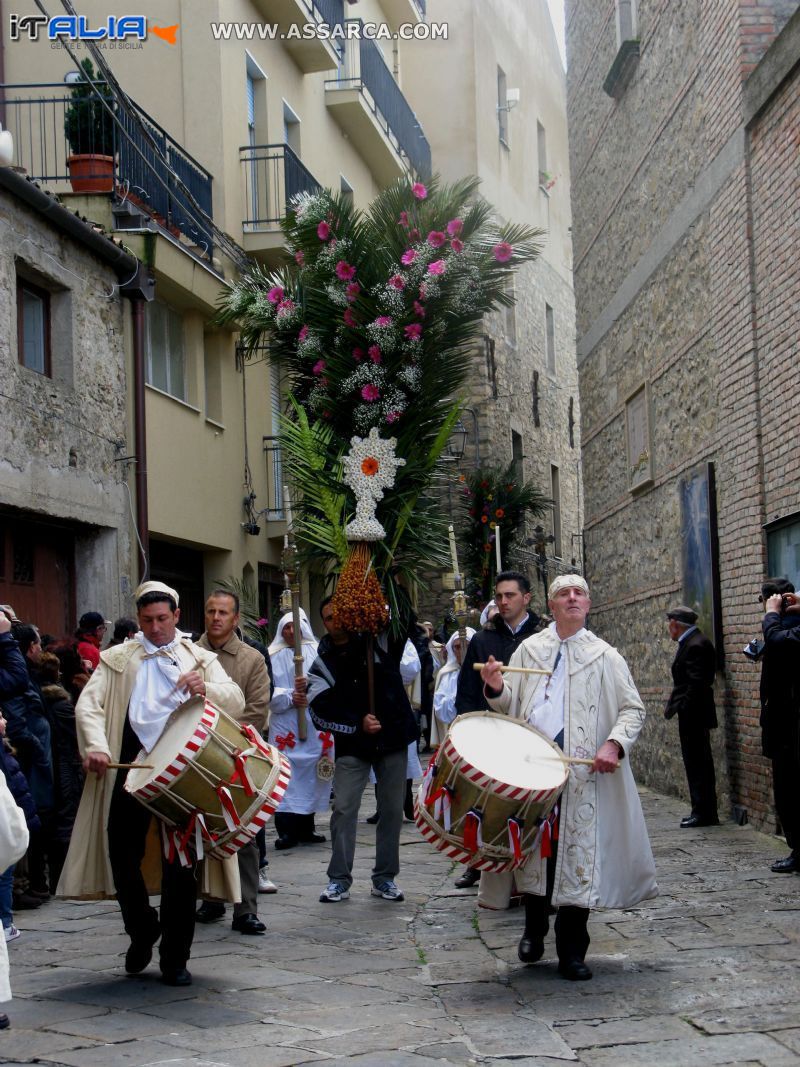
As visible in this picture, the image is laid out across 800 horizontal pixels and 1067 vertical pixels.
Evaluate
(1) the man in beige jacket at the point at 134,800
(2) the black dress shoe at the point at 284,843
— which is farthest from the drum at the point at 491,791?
(2) the black dress shoe at the point at 284,843

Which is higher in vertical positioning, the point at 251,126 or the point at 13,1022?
the point at 251,126

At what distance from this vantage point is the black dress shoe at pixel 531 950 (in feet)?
22.7

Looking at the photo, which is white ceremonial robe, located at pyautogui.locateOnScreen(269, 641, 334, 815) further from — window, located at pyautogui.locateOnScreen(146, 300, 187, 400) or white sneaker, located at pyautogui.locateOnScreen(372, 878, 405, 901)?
window, located at pyautogui.locateOnScreen(146, 300, 187, 400)

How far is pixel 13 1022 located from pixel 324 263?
6764mm

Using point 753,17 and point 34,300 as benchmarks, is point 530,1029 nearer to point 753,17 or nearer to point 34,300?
point 753,17

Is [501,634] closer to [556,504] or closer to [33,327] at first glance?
[33,327]

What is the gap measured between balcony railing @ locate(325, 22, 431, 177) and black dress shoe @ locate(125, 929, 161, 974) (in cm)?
1746

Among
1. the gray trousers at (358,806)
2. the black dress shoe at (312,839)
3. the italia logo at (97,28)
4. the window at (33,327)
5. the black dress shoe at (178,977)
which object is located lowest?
the black dress shoe at (312,839)

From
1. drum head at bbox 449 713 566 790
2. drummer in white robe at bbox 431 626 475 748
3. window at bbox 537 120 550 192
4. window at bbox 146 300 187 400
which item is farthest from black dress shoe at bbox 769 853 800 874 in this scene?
window at bbox 537 120 550 192

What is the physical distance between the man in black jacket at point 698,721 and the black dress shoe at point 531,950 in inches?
221

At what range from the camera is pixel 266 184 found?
779 inches

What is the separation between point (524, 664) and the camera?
7152 millimetres

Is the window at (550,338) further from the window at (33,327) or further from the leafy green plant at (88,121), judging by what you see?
the window at (33,327)

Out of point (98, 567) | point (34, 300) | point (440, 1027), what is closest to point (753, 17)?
point (34, 300)
